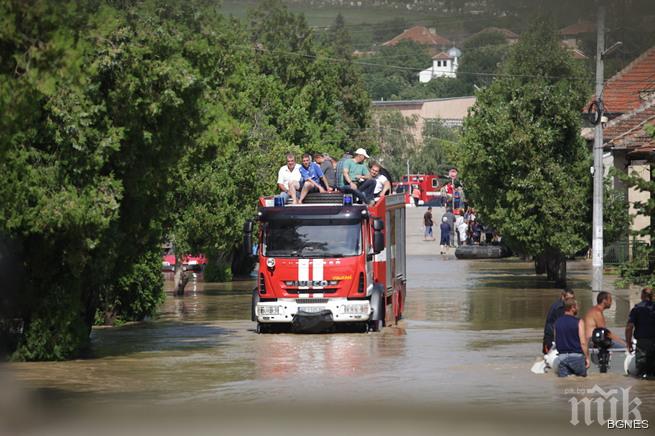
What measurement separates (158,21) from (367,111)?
81.6m

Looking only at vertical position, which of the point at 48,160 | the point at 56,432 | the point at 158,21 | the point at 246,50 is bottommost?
the point at 56,432

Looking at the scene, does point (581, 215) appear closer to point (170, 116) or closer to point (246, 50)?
point (170, 116)

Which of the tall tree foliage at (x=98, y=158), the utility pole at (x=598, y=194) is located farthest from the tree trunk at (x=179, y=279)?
the tall tree foliage at (x=98, y=158)

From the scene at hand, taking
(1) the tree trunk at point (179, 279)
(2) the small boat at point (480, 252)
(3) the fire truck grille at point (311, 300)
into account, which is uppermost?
(2) the small boat at point (480, 252)

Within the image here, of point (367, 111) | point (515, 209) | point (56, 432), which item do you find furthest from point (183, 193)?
point (367, 111)

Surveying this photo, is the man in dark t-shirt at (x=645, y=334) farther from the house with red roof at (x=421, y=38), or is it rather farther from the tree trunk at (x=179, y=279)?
the house with red roof at (x=421, y=38)

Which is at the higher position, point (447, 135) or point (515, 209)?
point (447, 135)

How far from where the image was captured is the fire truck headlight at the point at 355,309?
A: 98.7ft

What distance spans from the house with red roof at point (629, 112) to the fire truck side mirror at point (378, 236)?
14.9 m

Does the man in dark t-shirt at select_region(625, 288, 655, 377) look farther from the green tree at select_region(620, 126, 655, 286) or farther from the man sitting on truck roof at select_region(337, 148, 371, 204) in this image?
the man sitting on truck roof at select_region(337, 148, 371, 204)

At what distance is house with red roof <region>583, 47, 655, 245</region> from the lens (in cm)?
4878

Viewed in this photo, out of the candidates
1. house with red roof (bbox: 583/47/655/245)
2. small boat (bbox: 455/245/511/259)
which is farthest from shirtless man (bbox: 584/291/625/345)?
small boat (bbox: 455/245/511/259)

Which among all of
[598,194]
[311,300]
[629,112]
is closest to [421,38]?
[629,112]

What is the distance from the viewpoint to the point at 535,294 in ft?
147
